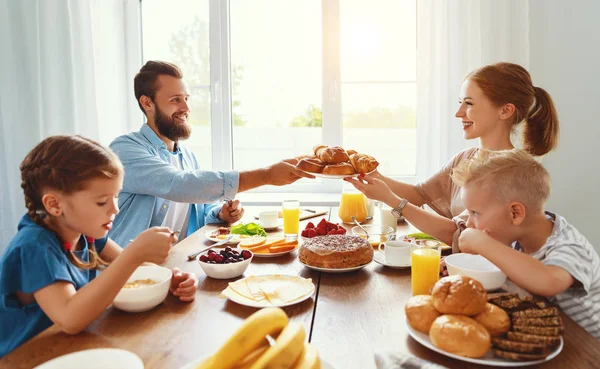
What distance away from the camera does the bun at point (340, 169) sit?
199cm

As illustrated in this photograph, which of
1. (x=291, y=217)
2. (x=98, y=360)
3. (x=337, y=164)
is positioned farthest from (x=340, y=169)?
(x=98, y=360)

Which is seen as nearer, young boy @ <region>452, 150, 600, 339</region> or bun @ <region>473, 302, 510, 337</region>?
bun @ <region>473, 302, 510, 337</region>

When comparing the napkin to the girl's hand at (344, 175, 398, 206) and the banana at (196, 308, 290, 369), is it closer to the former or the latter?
the banana at (196, 308, 290, 369)

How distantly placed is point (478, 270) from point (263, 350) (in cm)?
69

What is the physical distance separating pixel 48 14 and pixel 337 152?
2155 mm

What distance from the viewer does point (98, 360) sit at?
2.91ft

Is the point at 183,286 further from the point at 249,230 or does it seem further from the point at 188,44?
the point at 188,44

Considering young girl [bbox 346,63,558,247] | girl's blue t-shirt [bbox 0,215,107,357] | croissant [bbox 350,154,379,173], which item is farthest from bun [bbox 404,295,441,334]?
croissant [bbox 350,154,379,173]

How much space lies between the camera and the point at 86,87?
3105 mm

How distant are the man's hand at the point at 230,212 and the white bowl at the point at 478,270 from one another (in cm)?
123

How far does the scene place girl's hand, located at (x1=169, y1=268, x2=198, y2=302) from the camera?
127cm

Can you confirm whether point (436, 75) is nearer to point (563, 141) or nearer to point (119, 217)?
point (563, 141)

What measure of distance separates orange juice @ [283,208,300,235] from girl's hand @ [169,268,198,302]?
781 mm

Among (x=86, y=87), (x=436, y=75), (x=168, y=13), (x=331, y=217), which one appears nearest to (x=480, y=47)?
(x=436, y=75)
